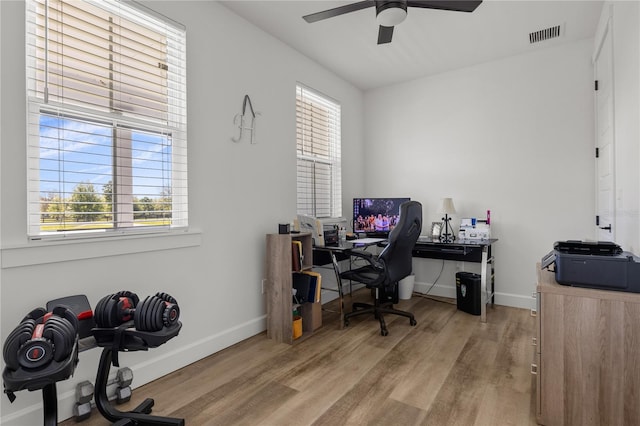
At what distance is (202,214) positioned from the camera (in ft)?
8.36

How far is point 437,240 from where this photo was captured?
3.79 m

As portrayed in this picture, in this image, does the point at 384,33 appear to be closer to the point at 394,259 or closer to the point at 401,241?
the point at 401,241

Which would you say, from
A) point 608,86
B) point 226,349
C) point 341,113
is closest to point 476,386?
point 226,349

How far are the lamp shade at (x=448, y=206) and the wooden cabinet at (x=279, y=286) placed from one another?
187cm

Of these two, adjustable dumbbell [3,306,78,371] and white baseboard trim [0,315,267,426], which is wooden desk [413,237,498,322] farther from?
adjustable dumbbell [3,306,78,371]

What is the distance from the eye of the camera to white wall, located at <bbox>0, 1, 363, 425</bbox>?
166 cm

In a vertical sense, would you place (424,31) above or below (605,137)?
above

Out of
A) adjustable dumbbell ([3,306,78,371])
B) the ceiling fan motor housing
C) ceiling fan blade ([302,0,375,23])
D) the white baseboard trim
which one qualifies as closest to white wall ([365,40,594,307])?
the ceiling fan motor housing

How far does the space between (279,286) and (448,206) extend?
87.8 inches

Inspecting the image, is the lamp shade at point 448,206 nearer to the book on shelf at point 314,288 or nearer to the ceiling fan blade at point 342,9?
the book on shelf at point 314,288

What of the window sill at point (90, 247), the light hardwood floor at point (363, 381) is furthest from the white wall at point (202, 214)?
the light hardwood floor at point (363, 381)

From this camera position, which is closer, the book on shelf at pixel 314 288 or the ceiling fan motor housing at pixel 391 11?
the ceiling fan motor housing at pixel 391 11

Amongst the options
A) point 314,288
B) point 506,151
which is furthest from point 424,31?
point 314,288

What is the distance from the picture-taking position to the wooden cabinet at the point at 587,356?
4.95 ft
